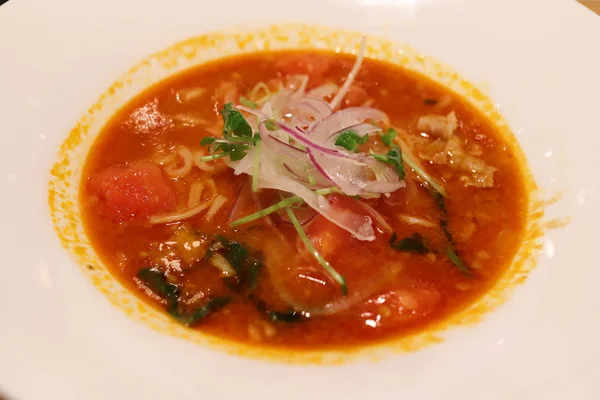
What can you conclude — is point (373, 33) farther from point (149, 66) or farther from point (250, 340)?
point (250, 340)

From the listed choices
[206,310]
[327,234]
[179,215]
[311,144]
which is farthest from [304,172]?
[206,310]

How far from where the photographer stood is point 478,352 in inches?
94.8

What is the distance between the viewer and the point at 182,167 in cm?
355

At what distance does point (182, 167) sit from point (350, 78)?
1477 mm

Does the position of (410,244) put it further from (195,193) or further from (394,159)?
(195,193)

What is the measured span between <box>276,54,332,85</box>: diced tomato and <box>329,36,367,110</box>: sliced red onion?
223 mm

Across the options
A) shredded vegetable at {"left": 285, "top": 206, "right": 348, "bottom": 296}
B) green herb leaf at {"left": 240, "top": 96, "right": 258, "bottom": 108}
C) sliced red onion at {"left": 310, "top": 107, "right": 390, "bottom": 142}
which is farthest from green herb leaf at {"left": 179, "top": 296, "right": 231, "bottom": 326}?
green herb leaf at {"left": 240, "top": 96, "right": 258, "bottom": 108}

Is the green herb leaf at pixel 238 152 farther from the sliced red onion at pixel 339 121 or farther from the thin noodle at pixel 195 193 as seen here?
the sliced red onion at pixel 339 121

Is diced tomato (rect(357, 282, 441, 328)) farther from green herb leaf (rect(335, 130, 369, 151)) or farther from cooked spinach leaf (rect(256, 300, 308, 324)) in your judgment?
green herb leaf (rect(335, 130, 369, 151))

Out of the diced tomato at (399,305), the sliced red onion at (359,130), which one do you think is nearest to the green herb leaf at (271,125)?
the sliced red onion at (359,130)

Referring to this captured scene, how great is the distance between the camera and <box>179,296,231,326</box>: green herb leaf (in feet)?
8.73

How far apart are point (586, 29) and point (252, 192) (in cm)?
265

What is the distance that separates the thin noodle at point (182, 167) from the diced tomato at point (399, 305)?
150 centimetres

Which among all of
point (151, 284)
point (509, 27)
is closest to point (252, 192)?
point (151, 284)
